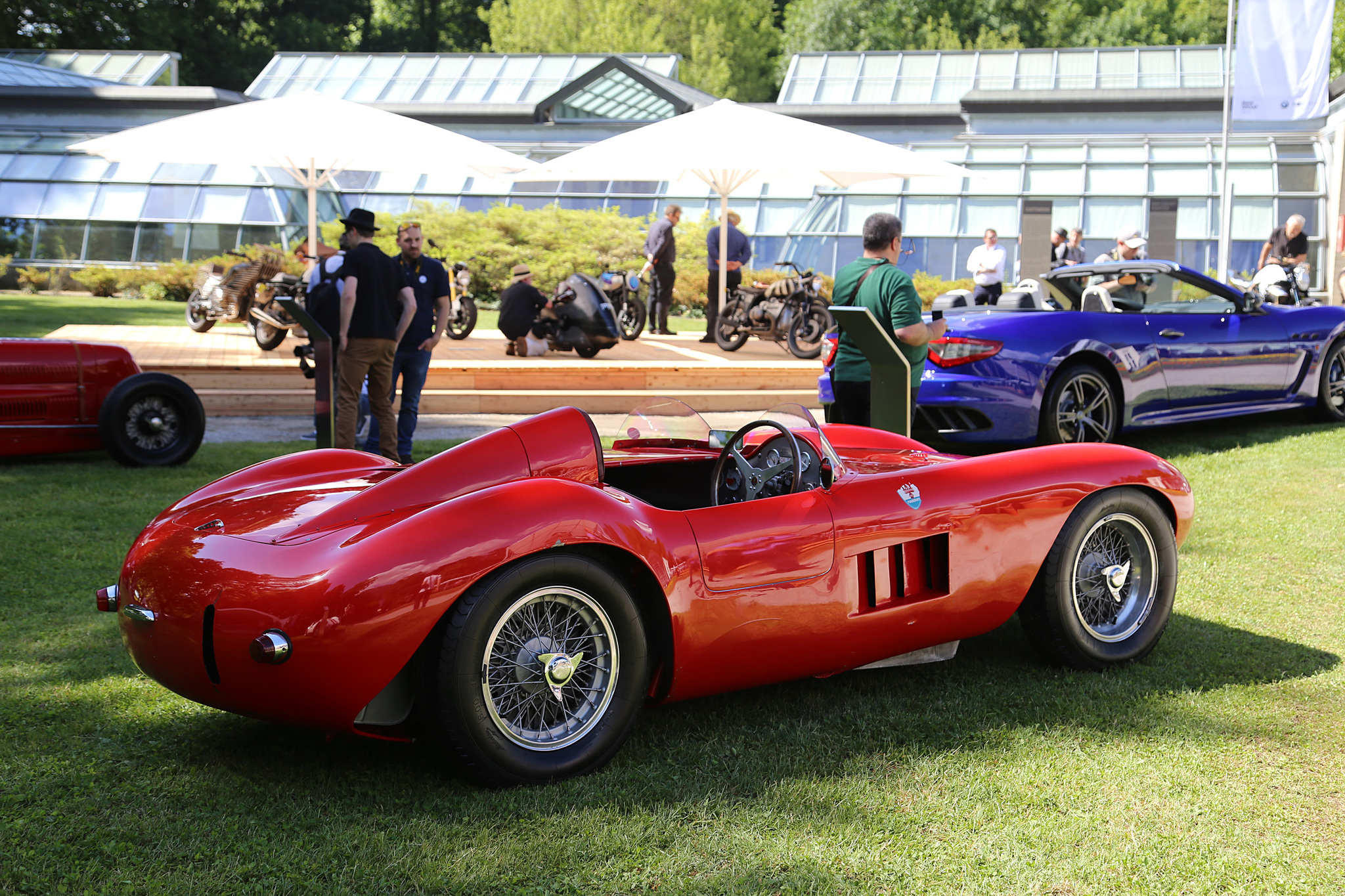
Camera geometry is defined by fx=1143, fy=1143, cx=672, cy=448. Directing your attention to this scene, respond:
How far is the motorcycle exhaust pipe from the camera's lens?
14210mm

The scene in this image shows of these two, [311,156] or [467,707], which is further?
[311,156]

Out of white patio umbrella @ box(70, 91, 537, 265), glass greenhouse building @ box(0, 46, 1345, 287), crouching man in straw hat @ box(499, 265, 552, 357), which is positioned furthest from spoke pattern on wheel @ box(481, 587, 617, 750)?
glass greenhouse building @ box(0, 46, 1345, 287)

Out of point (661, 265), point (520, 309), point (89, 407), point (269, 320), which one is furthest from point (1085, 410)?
point (269, 320)

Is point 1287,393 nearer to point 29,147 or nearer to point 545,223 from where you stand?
point 545,223

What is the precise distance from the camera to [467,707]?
3178mm

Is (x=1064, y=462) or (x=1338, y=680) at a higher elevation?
(x=1064, y=462)

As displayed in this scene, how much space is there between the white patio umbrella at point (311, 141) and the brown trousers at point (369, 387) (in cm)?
400

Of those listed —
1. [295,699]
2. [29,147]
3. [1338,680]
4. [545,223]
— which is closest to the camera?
[295,699]

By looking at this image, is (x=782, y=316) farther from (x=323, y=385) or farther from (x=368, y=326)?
(x=323, y=385)

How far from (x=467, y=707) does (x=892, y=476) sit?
1751mm

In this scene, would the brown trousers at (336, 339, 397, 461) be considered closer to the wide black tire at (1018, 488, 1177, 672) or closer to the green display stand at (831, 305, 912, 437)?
the green display stand at (831, 305, 912, 437)

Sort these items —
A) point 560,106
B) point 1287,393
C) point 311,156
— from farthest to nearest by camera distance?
1. point 560,106
2. point 311,156
3. point 1287,393

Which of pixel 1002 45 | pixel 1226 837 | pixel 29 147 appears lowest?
pixel 1226 837

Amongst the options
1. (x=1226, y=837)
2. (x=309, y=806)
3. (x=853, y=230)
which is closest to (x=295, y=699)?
(x=309, y=806)
